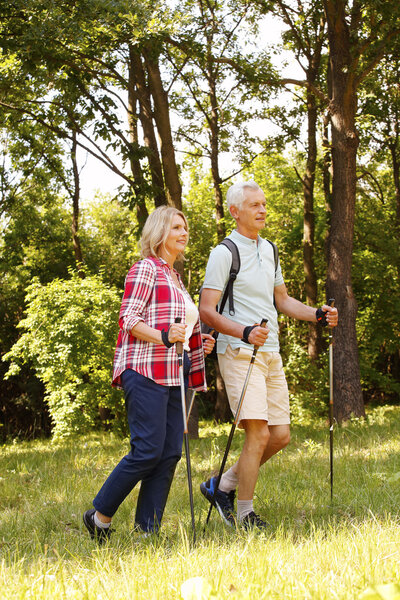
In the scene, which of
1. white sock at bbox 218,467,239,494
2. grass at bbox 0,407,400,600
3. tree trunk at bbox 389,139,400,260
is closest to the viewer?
grass at bbox 0,407,400,600

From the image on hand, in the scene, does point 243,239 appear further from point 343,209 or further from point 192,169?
point 192,169

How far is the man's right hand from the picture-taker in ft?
12.6

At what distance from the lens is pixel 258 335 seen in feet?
12.6

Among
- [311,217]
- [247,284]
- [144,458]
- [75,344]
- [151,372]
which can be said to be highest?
[311,217]

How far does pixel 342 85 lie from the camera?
34.9 feet

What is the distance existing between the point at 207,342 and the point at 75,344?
10825mm

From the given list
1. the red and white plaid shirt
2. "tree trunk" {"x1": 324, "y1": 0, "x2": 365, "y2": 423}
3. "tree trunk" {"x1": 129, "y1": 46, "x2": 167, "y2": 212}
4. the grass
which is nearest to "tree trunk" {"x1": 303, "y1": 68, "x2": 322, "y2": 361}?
"tree trunk" {"x1": 324, "y1": 0, "x2": 365, "y2": 423}

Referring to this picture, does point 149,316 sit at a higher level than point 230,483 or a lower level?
higher

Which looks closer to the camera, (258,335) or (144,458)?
(144,458)

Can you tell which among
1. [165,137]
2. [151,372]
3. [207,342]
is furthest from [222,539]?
[165,137]

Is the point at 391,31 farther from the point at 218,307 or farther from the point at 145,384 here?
the point at 145,384

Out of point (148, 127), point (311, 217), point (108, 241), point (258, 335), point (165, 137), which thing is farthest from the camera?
point (108, 241)

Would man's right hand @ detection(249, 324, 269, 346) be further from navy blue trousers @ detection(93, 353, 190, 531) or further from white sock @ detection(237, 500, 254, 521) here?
white sock @ detection(237, 500, 254, 521)

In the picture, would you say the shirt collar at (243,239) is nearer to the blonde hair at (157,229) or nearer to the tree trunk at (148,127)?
the blonde hair at (157,229)
